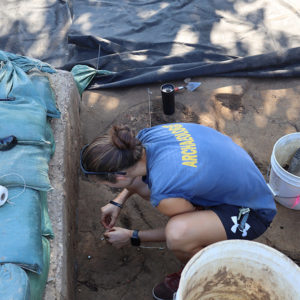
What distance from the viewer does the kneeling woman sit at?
1.75 m

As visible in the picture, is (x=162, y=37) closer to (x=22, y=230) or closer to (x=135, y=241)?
(x=135, y=241)

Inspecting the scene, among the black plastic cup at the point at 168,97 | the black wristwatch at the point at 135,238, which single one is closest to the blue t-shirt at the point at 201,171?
the black wristwatch at the point at 135,238

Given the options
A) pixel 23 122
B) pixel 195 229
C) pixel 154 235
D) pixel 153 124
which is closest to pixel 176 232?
pixel 195 229

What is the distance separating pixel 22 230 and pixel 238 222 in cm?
109

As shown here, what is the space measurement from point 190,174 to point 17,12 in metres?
3.55

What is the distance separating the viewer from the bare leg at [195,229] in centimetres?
187

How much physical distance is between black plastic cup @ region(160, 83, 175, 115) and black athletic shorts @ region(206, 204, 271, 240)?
4.62ft

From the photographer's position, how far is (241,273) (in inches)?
70.3

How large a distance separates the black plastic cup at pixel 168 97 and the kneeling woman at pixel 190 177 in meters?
1.12

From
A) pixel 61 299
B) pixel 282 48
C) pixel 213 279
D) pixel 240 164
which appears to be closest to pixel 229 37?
pixel 282 48

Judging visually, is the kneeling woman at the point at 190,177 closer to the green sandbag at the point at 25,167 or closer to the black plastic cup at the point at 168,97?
the green sandbag at the point at 25,167

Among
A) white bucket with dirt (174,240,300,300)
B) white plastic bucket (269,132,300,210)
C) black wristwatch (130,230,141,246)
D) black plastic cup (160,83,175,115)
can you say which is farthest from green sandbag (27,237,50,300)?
black plastic cup (160,83,175,115)

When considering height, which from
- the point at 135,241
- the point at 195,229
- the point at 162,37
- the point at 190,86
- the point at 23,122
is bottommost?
the point at 135,241

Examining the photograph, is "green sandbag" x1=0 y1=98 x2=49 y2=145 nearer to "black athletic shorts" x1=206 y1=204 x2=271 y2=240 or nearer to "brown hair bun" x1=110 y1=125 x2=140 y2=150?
"brown hair bun" x1=110 y1=125 x2=140 y2=150
